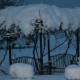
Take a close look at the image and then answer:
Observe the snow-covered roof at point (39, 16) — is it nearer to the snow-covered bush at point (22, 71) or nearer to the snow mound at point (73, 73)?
the snow-covered bush at point (22, 71)

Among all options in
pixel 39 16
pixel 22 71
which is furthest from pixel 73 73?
pixel 39 16

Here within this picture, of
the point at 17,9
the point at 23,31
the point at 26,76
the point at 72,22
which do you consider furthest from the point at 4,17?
the point at 26,76

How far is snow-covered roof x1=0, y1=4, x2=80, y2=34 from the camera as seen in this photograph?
10.3 meters

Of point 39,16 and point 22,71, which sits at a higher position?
point 39,16

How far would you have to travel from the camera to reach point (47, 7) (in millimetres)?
10711

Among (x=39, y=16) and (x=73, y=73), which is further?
(x=39, y=16)

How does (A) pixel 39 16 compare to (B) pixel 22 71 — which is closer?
(B) pixel 22 71

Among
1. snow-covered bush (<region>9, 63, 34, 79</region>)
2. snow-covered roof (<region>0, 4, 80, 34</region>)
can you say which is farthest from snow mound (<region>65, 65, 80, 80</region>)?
snow-covered roof (<region>0, 4, 80, 34</region>)

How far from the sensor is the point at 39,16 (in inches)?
408

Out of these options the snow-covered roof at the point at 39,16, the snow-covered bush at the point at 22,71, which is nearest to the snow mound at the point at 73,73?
the snow-covered bush at the point at 22,71

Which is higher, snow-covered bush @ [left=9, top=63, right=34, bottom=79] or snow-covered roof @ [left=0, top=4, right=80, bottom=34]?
snow-covered roof @ [left=0, top=4, right=80, bottom=34]

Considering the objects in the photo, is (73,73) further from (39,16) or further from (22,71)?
(39,16)

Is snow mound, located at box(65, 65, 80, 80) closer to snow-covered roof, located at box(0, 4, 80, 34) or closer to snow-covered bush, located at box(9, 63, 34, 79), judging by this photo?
snow-covered bush, located at box(9, 63, 34, 79)

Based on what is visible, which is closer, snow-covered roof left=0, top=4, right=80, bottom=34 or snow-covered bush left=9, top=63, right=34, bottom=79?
snow-covered bush left=9, top=63, right=34, bottom=79
